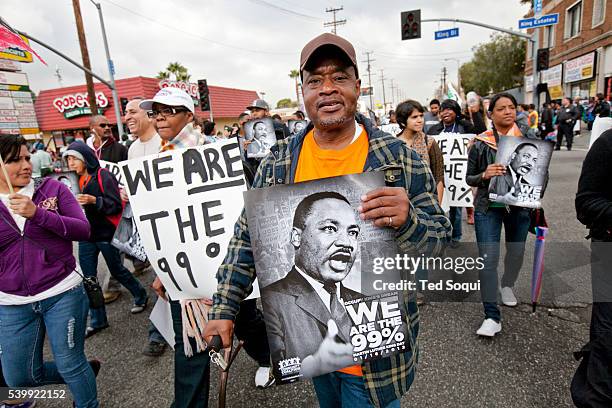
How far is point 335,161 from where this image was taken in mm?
1483

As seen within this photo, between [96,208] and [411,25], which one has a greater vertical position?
[411,25]

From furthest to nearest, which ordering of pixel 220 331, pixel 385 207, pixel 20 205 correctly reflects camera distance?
pixel 20 205 < pixel 220 331 < pixel 385 207

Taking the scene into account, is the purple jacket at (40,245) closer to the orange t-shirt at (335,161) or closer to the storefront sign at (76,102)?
the orange t-shirt at (335,161)

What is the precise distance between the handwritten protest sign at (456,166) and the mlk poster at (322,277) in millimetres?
3884

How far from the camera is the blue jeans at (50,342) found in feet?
7.33

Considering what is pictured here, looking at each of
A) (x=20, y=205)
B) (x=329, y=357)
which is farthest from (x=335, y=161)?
(x=20, y=205)

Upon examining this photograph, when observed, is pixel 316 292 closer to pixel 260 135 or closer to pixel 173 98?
pixel 173 98

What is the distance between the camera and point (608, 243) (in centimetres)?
188

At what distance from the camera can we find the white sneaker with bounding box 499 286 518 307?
11.5 ft

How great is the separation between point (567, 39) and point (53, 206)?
3373cm

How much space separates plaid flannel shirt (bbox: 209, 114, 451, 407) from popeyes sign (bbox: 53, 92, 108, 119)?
102ft

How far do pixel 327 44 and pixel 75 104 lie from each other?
3268cm

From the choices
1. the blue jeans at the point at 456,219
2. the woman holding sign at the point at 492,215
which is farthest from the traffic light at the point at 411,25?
the woman holding sign at the point at 492,215

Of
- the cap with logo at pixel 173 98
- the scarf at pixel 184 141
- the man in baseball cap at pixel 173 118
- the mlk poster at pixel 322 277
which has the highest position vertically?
the cap with logo at pixel 173 98
